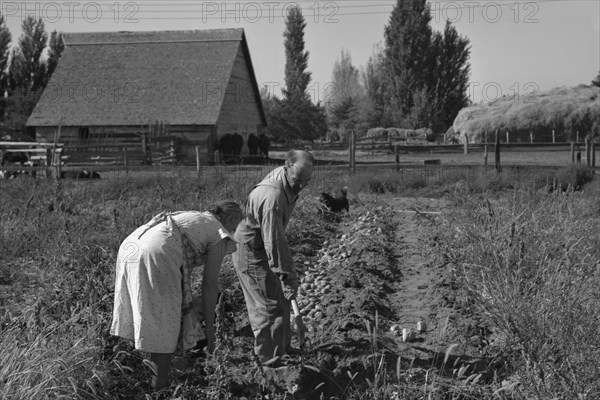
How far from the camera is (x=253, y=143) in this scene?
32000 millimetres

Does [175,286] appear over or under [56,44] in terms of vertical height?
under

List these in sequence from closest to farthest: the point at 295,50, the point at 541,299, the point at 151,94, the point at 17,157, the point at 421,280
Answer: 1. the point at 541,299
2. the point at 421,280
3. the point at 17,157
4. the point at 151,94
5. the point at 295,50

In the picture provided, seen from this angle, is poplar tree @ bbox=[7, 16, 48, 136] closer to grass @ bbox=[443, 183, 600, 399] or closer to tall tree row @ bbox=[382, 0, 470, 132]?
tall tree row @ bbox=[382, 0, 470, 132]

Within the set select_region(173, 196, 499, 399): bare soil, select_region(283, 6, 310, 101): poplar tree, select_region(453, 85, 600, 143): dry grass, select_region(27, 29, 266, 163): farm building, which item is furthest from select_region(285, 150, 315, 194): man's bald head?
select_region(283, 6, 310, 101): poplar tree

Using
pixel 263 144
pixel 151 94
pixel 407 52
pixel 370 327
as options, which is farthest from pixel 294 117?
pixel 370 327

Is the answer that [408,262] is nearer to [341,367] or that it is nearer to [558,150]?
[341,367]

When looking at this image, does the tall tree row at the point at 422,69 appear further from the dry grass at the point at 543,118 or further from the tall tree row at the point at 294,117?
the dry grass at the point at 543,118

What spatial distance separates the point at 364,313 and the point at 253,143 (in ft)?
86.2

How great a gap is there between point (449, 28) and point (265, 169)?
35.8 m

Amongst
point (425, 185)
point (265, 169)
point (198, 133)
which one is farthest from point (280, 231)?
point (198, 133)

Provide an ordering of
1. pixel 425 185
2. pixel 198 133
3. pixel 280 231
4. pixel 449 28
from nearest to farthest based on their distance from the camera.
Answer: pixel 280 231 → pixel 425 185 → pixel 198 133 → pixel 449 28

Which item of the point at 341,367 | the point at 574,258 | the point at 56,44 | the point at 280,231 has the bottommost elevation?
the point at 341,367

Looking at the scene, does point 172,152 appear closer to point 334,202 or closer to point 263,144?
point 263,144

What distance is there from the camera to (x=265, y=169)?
562 inches
